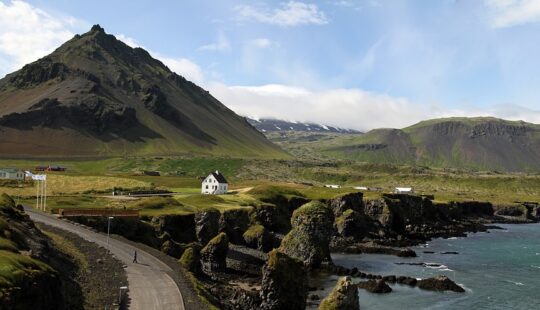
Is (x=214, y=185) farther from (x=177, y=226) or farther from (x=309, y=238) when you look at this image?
(x=309, y=238)

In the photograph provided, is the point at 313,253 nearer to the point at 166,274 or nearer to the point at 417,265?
the point at 417,265

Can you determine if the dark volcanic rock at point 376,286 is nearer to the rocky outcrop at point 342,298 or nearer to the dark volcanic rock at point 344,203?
the rocky outcrop at point 342,298

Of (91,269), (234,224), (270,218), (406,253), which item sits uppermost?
(270,218)

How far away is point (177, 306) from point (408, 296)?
1503 inches

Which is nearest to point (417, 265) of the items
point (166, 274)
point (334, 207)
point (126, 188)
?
point (334, 207)

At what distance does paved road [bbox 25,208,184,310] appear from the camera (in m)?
42.2

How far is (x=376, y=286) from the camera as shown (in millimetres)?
69250

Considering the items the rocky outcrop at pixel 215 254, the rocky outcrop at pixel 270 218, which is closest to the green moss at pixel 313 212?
the rocky outcrop at pixel 215 254

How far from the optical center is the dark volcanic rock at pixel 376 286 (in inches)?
2700

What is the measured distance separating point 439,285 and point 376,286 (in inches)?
395

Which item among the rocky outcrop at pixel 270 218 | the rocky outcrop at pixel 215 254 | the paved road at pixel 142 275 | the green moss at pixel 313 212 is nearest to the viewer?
the paved road at pixel 142 275

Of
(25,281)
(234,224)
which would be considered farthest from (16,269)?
(234,224)

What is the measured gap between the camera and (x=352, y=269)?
266 feet

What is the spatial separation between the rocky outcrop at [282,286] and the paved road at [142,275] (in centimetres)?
1110
